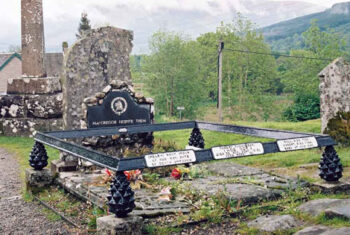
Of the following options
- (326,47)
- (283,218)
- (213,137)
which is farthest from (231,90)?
(283,218)

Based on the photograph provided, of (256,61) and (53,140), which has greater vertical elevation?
(256,61)

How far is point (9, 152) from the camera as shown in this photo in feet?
45.7

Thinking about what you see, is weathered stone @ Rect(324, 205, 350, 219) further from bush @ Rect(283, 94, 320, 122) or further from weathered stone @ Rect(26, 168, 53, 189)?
bush @ Rect(283, 94, 320, 122)

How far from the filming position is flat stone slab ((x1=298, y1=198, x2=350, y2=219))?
16.7 ft

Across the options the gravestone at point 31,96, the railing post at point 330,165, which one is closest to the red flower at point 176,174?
the railing post at point 330,165

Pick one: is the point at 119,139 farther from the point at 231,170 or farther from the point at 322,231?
the point at 322,231

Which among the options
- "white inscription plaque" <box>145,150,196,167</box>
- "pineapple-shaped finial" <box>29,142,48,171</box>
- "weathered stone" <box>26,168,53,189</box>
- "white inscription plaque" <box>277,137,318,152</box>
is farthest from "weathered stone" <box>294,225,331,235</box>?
"weathered stone" <box>26,168,53,189</box>

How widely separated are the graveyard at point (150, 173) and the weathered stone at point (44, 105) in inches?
105

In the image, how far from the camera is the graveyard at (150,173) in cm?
508

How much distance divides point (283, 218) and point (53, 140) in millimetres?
3352

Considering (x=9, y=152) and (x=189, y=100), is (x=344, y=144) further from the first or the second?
(x=189, y=100)

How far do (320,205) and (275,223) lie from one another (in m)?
0.77

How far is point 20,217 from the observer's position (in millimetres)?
6484

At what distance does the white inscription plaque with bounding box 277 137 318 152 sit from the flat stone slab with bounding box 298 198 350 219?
2.30 feet
